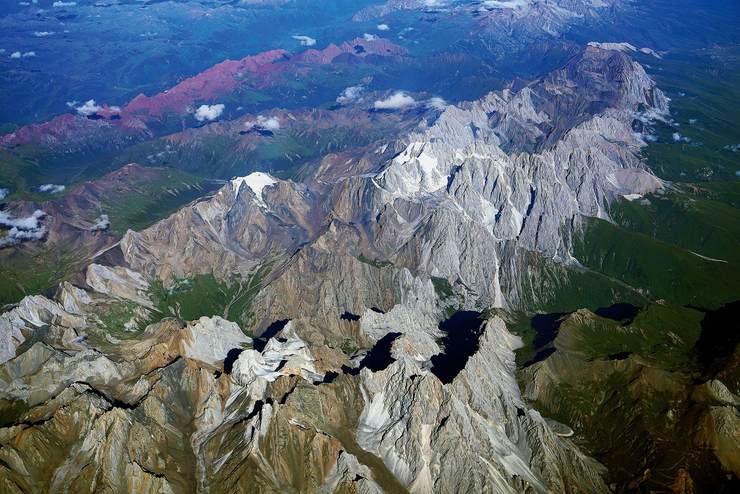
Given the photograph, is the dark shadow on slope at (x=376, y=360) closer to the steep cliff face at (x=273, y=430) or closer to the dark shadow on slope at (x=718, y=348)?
the steep cliff face at (x=273, y=430)

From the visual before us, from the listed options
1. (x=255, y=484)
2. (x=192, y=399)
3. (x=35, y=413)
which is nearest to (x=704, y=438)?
(x=255, y=484)

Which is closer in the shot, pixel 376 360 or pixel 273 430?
pixel 273 430

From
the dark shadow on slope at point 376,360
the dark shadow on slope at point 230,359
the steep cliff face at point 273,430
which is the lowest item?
the dark shadow on slope at point 230,359

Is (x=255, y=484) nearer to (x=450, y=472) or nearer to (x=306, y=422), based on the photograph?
(x=306, y=422)

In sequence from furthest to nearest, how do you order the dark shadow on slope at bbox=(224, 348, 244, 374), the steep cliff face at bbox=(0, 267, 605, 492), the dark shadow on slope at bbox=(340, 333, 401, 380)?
the dark shadow on slope at bbox=(224, 348, 244, 374)
the dark shadow on slope at bbox=(340, 333, 401, 380)
the steep cliff face at bbox=(0, 267, 605, 492)

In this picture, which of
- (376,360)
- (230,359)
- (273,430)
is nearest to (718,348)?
(376,360)

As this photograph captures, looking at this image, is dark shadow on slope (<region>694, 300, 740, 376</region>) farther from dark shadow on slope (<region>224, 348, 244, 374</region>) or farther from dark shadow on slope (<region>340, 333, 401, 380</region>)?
dark shadow on slope (<region>224, 348, 244, 374</region>)

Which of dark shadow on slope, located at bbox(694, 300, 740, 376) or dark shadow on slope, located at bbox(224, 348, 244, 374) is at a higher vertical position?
dark shadow on slope, located at bbox(694, 300, 740, 376)

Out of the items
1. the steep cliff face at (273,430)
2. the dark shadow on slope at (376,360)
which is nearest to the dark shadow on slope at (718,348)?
the steep cliff face at (273,430)

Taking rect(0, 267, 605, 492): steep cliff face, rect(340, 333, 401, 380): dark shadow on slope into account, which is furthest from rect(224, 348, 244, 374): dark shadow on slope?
rect(340, 333, 401, 380): dark shadow on slope

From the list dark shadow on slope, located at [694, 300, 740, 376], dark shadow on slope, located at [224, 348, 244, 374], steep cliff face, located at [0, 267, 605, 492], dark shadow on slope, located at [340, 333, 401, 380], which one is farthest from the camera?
dark shadow on slope, located at [224, 348, 244, 374]

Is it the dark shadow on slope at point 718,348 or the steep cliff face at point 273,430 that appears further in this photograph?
the dark shadow on slope at point 718,348

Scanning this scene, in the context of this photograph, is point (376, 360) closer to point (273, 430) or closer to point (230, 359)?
point (230, 359)
